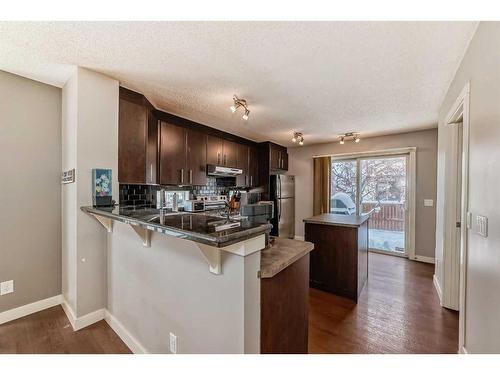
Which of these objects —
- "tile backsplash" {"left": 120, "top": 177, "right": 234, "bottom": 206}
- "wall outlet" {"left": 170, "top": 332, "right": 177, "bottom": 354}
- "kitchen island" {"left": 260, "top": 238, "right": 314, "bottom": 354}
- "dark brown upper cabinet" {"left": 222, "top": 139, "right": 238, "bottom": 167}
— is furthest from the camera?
"dark brown upper cabinet" {"left": 222, "top": 139, "right": 238, "bottom": 167}

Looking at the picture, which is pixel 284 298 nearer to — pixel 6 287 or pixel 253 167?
pixel 6 287

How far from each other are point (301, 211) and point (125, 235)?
4377 mm

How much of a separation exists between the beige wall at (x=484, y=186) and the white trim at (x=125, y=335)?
2147 millimetres

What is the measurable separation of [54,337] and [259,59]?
9.48ft

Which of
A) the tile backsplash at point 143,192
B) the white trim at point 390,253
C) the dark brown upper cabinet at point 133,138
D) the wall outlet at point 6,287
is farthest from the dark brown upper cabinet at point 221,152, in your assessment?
the white trim at point 390,253

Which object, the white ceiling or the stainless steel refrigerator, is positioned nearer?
the white ceiling

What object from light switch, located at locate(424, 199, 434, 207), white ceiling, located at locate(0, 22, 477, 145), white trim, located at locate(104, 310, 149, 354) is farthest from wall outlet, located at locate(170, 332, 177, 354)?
light switch, located at locate(424, 199, 434, 207)

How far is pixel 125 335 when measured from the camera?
179 centimetres

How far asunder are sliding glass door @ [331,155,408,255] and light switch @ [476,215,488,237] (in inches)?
131

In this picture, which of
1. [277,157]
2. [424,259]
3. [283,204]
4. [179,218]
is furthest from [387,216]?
[179,218]

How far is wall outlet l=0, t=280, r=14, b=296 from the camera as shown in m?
2.04

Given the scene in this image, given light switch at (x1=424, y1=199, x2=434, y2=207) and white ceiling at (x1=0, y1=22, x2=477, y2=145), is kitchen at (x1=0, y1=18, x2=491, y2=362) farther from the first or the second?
light switch at (x1=424, y1=199, x2=434, y2=207)

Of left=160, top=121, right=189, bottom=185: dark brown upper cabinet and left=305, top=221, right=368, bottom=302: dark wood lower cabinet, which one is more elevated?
left=160, top=121, right=189, bottom=185: dark brown upper cabinet

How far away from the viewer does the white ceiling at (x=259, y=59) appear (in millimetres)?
1419
